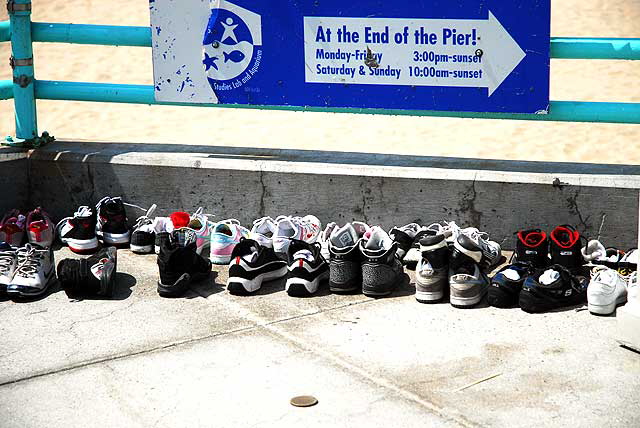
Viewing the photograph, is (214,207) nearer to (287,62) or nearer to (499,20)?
(287,62)

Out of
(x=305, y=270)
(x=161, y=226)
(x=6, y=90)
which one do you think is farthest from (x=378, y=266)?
(x=6, y=90)

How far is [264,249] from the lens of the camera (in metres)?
6.29

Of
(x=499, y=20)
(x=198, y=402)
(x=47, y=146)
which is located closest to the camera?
(x=198, y=402)

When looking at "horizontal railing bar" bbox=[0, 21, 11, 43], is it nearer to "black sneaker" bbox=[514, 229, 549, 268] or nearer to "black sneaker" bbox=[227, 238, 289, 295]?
"black sneaker" bbox=[227, 238, 289, 295]

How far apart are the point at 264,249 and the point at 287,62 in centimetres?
161

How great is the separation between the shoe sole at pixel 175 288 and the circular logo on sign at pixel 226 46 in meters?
1.87

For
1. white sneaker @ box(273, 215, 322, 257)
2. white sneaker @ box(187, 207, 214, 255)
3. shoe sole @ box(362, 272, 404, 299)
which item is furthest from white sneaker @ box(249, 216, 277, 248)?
shoe sole @ box(362, 272, 404, 299)

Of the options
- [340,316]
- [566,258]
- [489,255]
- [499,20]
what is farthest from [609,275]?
[499,20]

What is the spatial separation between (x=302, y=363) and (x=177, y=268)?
1.45 metres

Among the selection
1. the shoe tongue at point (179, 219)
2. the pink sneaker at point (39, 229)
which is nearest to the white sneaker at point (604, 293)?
the shoe tongue at point (179, 219)

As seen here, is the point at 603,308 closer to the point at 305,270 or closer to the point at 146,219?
the point at 305,270

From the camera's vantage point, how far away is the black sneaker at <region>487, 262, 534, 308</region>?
5730 millimetres

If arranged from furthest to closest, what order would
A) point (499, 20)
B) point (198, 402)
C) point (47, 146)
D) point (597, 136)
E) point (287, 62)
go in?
1. point (597, 136)
2. point (47, 146)
3. point (287, 62)
4. point (499, 20)
5. point (198, 402)

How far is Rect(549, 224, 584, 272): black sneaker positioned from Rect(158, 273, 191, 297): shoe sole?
2281 mm
